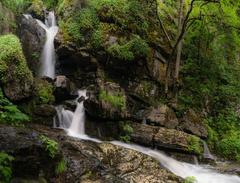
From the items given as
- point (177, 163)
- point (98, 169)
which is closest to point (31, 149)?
point (98, 169)

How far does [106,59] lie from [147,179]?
21.8 feet

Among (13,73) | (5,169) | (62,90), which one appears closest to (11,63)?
(13,73)

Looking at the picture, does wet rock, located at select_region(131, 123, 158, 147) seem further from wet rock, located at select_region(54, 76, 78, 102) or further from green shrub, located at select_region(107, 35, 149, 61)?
green shrub, located at select_region(107, 35, 149, 61)

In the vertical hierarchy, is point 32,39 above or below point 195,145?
above

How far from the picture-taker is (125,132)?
1202 centimetres

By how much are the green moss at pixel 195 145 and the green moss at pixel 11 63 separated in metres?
5.70

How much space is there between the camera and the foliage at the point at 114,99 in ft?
40.3

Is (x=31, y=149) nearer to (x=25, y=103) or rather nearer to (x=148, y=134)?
(x=25, y=103)

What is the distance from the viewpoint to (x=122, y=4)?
15.5m

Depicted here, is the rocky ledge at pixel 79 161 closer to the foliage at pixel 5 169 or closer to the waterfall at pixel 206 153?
the foliage at pixel 5 169

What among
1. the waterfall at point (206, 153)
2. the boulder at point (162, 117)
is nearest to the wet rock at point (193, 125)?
the boulder at point (162, 117)

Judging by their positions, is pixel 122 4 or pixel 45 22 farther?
pixel 45 22

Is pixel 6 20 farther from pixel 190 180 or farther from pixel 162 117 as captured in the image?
pixel 190 180

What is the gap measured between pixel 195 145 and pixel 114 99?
10.4 feet
